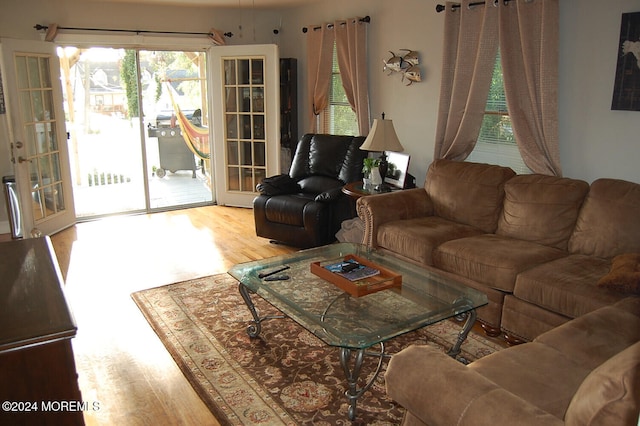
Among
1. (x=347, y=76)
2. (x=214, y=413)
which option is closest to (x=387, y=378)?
(x=214, y=413)

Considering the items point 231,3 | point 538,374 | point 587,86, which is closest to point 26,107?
point 231,3

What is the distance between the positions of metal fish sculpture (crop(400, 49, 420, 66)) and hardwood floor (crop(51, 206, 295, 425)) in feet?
7.00

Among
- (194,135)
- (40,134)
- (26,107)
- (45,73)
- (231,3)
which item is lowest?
(194,135)

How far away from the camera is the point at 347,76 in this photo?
5559mm

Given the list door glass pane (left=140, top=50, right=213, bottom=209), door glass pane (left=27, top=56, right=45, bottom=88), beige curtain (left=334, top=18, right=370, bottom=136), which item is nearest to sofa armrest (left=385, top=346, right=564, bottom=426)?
beige curtain (left=334, top=18, right=370, bottom=136)

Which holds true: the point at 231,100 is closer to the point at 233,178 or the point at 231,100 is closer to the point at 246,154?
the point at 246,154

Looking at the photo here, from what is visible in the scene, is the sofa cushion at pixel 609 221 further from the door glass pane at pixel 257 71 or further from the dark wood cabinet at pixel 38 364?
the door glass pane at pixel 257 71

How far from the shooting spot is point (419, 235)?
370 cm

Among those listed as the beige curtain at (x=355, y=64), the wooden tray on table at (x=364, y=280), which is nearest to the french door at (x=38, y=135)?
the beige curtain at (x=355, y=64)

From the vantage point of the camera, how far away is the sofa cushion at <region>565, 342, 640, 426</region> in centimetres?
127

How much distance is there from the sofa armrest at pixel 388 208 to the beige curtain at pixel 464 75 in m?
0.54

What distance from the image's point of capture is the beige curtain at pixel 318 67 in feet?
19.2

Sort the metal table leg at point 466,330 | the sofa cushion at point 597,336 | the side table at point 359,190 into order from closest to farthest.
→ the sofa cushion at point 597,336, the metal table leg at point 466,330, the side table at point 359,190

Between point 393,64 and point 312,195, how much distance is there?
1511 mm
